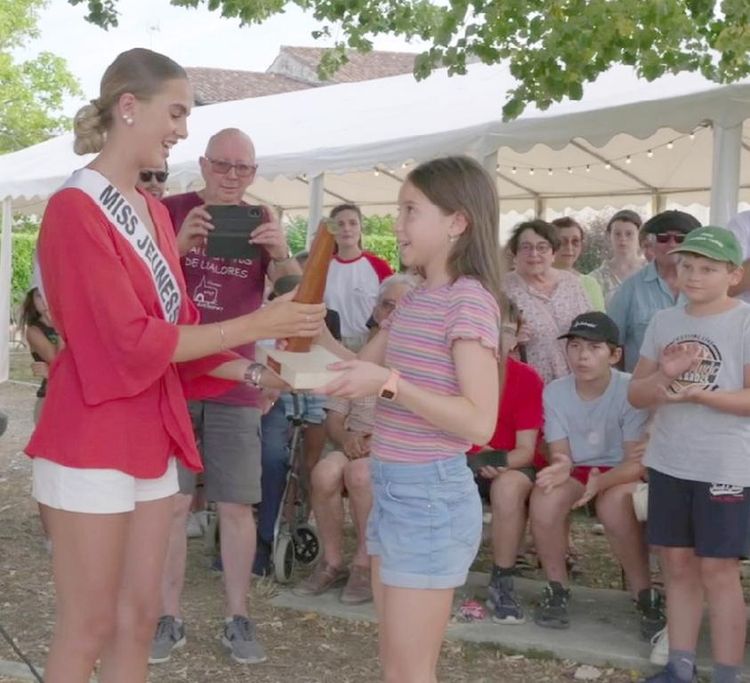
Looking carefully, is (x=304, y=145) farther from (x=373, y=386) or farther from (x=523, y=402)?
(x=373, y=386)

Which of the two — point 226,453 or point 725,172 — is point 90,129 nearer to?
point 226,453

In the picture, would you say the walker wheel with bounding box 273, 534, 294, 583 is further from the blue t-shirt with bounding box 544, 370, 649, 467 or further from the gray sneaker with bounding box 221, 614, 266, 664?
the blue t-shirt with bounding box 544, 370, 649, 467

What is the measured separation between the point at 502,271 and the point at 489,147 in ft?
18.1

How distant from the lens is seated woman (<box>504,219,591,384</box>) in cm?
644

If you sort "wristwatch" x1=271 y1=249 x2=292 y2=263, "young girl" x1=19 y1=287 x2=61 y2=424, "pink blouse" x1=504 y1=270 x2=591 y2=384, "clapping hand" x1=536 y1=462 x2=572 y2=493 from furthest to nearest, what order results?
"young girl" x1=19 y1=287 x2=61 y2=424
"pink blouse" x1=504 y1=270 x2=591 y2=384
"clapping hand" x1=536 y1=462 x2=572 y2=493
"wristwatch" x1=271 y1=249 x2=292 y2=263

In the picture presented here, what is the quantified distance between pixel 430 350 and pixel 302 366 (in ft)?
1.14

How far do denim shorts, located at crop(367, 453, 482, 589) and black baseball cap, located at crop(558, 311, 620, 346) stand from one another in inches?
101

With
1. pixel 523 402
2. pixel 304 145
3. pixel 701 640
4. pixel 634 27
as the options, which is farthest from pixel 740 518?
pixel 304 145

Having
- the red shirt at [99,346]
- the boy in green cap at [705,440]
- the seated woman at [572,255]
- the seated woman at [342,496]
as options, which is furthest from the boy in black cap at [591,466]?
the red shirt at [99,346]

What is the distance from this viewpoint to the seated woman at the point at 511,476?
5387mm

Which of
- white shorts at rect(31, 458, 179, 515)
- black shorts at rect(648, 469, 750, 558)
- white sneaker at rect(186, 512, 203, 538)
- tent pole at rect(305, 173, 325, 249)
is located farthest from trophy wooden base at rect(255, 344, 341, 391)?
tent pole at rect(305, 173, 325, 249)

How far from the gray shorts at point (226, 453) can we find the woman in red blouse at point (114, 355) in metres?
1.72

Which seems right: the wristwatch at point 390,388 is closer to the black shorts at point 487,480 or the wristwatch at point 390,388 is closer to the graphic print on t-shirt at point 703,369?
the graphic print on t-shirt at point 703,369

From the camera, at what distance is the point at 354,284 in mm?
9617
